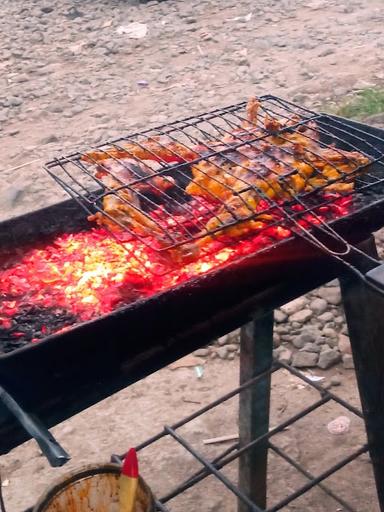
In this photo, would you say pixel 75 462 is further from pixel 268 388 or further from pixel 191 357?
pixel 268 388

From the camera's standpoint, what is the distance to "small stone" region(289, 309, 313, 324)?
449cm

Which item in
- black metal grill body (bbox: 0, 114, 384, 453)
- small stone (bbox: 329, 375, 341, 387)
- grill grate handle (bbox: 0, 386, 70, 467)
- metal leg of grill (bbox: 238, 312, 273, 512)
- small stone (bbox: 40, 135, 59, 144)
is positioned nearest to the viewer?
grill grate handle (bbox: 0, 386, 70, 467)

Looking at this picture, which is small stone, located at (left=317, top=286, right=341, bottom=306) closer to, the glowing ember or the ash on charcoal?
the glowing ember

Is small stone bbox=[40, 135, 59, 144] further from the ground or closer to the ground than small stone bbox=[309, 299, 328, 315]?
closer to the ground

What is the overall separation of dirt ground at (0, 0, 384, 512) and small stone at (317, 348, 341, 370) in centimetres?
5

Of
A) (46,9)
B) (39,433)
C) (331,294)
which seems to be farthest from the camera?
(46,9)

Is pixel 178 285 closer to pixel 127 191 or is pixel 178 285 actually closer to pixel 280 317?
pixel 127 191

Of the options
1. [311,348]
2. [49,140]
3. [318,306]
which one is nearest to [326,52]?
[49,140]

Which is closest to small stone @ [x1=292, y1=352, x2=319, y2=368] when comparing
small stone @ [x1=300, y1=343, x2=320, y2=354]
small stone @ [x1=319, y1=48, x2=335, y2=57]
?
small stone @ [x1=300, y1=343, x2=320, y2=354]

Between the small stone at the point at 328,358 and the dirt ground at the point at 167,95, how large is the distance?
5cm

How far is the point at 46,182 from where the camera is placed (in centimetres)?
658

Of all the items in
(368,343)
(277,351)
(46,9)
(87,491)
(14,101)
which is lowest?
(14,101)

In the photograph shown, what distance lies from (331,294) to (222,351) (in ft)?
2.69

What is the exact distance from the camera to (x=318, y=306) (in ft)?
14.9
